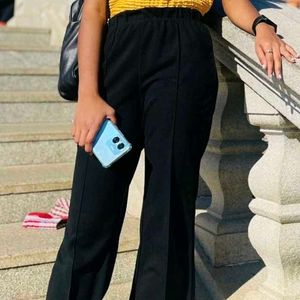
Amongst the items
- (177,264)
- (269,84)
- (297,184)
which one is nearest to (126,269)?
(177,264)

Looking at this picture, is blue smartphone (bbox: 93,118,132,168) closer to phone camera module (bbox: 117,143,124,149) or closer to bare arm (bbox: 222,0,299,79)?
phone camera module (bbox: 117,143,124,149)

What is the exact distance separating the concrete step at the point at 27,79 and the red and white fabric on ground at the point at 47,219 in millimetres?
1633

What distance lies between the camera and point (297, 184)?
187 centimetres

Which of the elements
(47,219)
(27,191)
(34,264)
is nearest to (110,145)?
(34,264)

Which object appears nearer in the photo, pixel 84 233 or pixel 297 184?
pixel 84 233

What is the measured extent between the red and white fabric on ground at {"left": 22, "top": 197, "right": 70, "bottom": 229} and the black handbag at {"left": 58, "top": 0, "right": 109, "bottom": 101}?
1.01m

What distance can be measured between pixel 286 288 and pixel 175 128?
71 cm

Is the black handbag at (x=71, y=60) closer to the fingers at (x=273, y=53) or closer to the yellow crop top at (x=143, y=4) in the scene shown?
the yellow crop top at (x=143, y=4)

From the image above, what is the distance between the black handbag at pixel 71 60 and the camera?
1.76 meters

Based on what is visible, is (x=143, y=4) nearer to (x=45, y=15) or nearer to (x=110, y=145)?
(x=110, y=145)

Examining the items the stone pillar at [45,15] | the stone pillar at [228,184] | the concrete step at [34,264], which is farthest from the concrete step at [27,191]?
the stone pillar at [45,15]

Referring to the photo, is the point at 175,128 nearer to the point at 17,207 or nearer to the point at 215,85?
the point at 215,85

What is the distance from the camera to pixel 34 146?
3340mm

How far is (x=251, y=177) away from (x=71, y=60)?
0.72 metres
